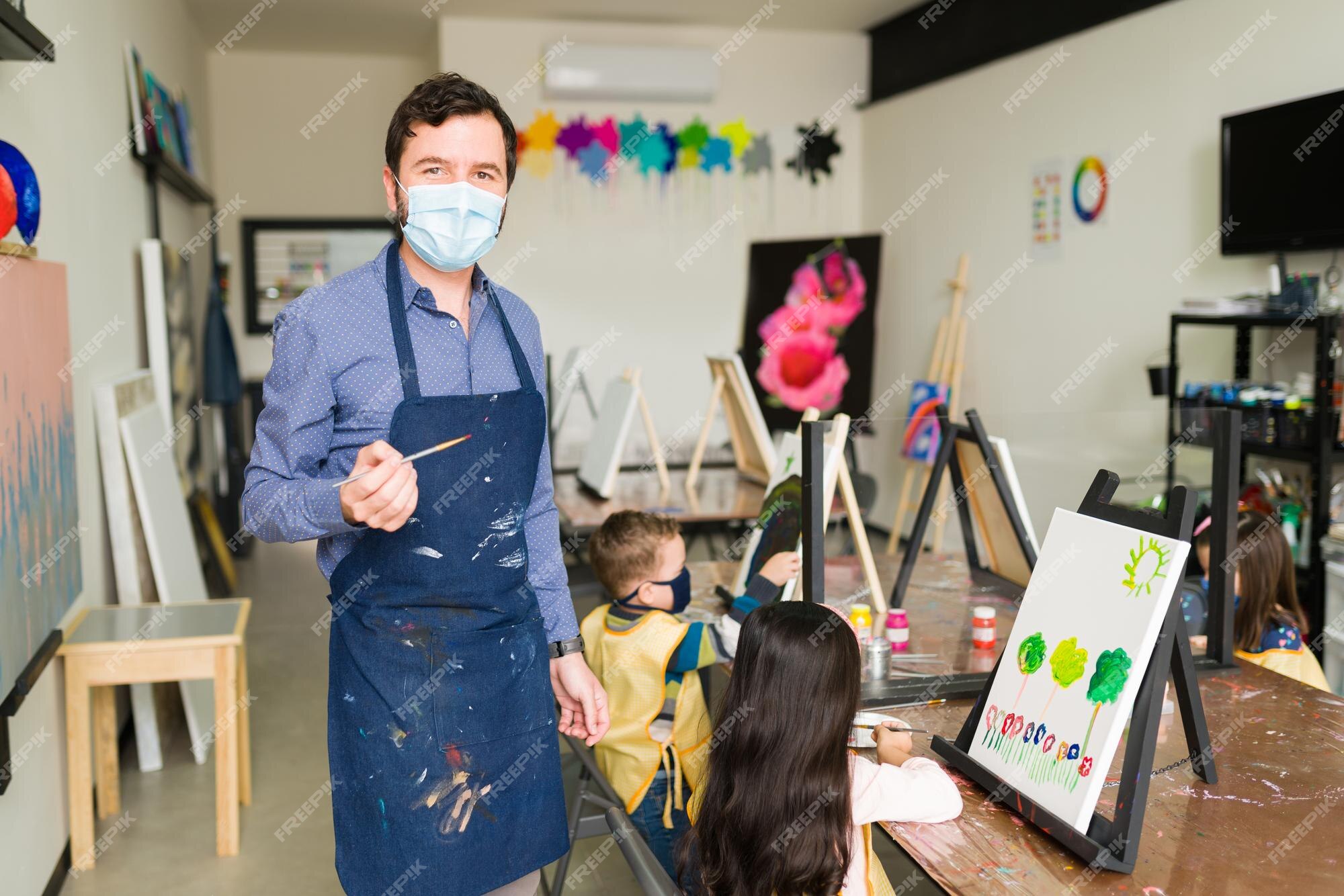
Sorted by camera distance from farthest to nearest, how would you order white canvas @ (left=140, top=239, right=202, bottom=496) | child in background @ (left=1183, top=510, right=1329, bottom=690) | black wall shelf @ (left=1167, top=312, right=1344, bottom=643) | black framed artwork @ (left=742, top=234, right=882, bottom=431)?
black framed artwork @ (left=742, top=234, right=882, bottom=431) → white canvas @ (left=140, top=239, right=202, bottom=496) → black wall shelf @ (left=1167, top=312, right=1344, bottom=643) → child in background @ (left=1183, top=510, right=1329, bottom=690)

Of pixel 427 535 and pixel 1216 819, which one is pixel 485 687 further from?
pixel 1216 819

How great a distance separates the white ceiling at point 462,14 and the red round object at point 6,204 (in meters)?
3.95

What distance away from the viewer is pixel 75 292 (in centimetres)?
296

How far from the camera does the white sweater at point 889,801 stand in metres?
1.45

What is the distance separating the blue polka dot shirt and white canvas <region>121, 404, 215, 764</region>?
2.12 meters

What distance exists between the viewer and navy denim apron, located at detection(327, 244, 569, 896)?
1.39 m

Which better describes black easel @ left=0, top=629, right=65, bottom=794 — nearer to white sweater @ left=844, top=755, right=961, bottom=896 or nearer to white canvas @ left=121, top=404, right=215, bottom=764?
white canvas @ left=121, top=404, right=215, bottom=764

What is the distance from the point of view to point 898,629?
2223 mm

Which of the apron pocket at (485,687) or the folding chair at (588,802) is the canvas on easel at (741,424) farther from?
the apron pocket at (485,687)

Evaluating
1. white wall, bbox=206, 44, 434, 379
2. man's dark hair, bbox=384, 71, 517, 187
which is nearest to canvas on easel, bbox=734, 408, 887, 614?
man's dark hair, bbox=384, 71, 517, 187

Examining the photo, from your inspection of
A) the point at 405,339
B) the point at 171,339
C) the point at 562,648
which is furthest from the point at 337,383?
the point at 171,339

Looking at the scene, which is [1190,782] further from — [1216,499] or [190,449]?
[190,449]

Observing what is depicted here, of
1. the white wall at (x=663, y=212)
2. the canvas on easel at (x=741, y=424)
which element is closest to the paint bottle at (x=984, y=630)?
the canvas on easel at (x=741, y=424)

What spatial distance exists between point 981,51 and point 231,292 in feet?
16.0
